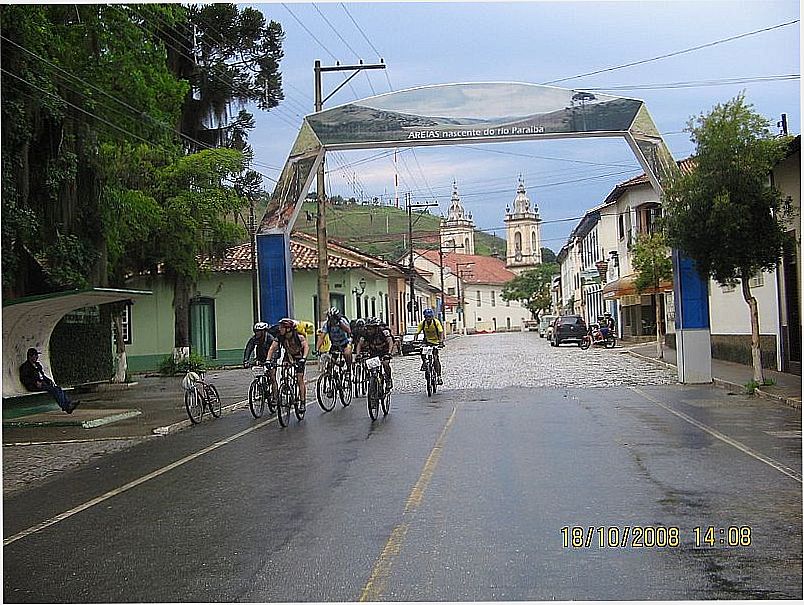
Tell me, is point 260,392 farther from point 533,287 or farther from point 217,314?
point 533,287

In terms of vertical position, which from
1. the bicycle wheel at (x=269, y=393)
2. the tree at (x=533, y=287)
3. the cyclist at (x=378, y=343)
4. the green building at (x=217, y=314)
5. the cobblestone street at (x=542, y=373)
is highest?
the tree at (x=533, y=287)

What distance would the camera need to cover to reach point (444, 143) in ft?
73.3

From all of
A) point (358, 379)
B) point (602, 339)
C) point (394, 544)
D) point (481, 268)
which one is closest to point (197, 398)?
point (358, 379)

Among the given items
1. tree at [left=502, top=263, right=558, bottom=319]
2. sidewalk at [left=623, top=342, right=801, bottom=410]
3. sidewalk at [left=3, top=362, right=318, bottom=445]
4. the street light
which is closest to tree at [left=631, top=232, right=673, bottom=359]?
sidewalk at [left=623, top=342, right=801, bottom=410]

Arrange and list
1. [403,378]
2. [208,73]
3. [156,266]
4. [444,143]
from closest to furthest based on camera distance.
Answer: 1. [444,143]
2. [403,378]
3. [156,266]
4. [208,73]

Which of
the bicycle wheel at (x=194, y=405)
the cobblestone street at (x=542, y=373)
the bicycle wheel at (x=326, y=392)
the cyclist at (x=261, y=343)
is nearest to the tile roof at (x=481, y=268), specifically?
the cobblestone street at (x=542, y=373)

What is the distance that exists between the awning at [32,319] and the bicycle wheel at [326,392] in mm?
4175

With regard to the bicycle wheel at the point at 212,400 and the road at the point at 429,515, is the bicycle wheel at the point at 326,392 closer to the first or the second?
the bicycle wheel at the point at 212,400

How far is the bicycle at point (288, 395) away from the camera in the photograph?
16172 mm

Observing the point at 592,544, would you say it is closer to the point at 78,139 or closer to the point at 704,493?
the point at 704,493

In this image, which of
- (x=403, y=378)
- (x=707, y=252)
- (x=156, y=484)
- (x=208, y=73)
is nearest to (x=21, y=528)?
(x=156, y=484)

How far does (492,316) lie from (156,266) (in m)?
98.4

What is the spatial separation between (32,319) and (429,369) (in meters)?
7.99

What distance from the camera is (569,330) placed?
52.1m
